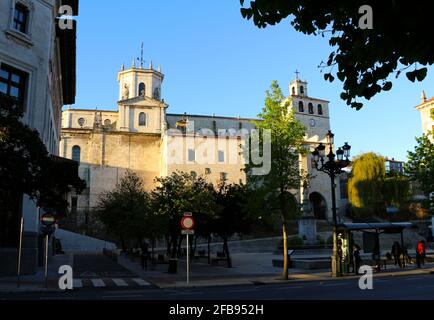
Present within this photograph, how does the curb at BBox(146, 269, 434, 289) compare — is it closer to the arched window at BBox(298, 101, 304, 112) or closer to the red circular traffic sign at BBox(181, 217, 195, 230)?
the red circular traffic sign at BBox(181, 217, 195, 230)

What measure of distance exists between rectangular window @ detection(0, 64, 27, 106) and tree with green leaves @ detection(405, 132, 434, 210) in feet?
83.6

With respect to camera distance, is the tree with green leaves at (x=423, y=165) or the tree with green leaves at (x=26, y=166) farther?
the tree with green leaves at (x=423, y=165)

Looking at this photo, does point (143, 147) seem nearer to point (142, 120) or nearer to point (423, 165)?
point (142, 120)

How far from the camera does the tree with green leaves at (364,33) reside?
5309 mm

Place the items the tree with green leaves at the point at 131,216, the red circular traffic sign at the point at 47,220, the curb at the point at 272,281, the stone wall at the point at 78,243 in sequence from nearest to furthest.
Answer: the red circular traffic sign at the point at 47,220
the curb at the point at 272,281
the tree with green leaves at the point at 131,216
the stone wall at the point at 78,243

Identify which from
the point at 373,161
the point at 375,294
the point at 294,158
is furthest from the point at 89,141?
the point at 375,294

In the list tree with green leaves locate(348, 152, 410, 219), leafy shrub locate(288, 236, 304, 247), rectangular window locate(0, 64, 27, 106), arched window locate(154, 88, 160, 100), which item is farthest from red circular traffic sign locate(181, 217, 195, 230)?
arched window locate(154, 88, 160, 100)

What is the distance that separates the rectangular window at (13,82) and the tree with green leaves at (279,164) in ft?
39.9

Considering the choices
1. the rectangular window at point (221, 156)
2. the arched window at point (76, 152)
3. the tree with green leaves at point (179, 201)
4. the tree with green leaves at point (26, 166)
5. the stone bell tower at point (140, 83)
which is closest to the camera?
the tree with green leaves at point (26, 166)

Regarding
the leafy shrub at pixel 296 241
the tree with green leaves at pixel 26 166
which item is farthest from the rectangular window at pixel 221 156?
the tree with green leaves at pixel 26 166

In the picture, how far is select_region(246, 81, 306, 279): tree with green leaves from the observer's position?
829 inches

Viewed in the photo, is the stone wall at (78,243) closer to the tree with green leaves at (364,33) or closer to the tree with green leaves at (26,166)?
the tree with green leaves at (26,166)

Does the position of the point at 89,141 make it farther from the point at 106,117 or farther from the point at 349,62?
the point at 349,62

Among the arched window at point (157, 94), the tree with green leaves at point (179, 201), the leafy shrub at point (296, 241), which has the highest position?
the arched window at point (157, 94)
